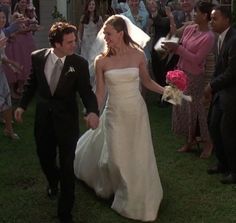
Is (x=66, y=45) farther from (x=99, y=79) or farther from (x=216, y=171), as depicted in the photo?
(x=216, y=171)

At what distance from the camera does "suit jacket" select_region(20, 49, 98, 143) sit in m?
5.07

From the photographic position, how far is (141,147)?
5.49 m

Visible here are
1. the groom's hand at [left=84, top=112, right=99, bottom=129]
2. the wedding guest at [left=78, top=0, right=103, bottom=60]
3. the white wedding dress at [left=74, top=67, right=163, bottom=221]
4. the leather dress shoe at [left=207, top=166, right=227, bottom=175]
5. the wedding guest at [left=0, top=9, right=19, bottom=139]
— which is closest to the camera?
the groom's hand at [left=84, top=112, right=99, bottom=129]

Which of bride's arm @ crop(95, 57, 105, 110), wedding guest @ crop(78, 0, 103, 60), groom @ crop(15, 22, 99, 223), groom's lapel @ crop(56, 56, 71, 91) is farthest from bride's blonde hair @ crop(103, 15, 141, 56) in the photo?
wedding guest @ crop(78, 0, 103, 60)

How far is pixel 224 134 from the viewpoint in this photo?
20.8ft

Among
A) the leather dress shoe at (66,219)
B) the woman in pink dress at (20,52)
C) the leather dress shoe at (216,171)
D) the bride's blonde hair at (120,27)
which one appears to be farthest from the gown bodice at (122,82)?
the woman in pink dress at (20,52)

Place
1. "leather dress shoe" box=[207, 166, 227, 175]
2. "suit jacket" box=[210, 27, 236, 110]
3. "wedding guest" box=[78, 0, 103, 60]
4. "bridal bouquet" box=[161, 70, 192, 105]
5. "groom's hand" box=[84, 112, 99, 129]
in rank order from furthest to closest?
1. "wedding guest" box=[78, 0, 103, 60]
2. "leather dress shoe" box=[207, 166, 227, 175]
3. "suit jacket" box=[210, 27, 236, 110]
4. "bridal bouquet" box=[161, 70, 192, 105]
5. "groom's hand" box=[84, 112, 99, 129]

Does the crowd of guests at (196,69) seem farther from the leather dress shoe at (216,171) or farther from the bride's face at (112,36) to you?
the bride's face at (112,36)

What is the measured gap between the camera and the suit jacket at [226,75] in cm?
600

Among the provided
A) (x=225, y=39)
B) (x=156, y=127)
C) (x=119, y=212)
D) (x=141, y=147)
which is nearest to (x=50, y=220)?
(x=119, y=212)

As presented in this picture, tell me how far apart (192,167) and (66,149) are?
2.39 meters

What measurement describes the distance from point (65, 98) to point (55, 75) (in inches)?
8.9

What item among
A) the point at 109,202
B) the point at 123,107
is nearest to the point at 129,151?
the point at 123,107

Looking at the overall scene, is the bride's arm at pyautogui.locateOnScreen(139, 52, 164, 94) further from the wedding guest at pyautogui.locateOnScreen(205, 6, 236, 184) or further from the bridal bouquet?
the wedding guest at pyautogui.locateOnScreen(205, 6, 236, 184)
